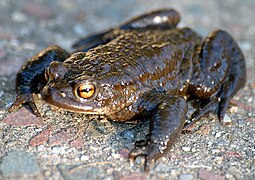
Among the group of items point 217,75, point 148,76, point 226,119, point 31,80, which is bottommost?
point 226,119

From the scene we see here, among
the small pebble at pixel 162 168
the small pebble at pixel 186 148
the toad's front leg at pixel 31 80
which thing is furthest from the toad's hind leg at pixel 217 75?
the toad's front leg at pixel 31 80

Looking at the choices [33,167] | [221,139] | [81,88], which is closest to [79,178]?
[33,167]

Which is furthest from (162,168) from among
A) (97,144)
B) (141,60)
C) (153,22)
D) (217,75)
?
(153,22)

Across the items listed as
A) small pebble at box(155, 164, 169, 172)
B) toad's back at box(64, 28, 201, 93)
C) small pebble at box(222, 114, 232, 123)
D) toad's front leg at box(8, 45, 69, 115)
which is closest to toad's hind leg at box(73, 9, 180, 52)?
toad's back at box(64, 28, 201, 93)

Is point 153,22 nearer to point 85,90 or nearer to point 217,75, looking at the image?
point 217,75

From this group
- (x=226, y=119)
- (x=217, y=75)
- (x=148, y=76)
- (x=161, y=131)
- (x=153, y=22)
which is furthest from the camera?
(x=153, y=22)

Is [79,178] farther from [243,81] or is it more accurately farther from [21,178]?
[243,81]
